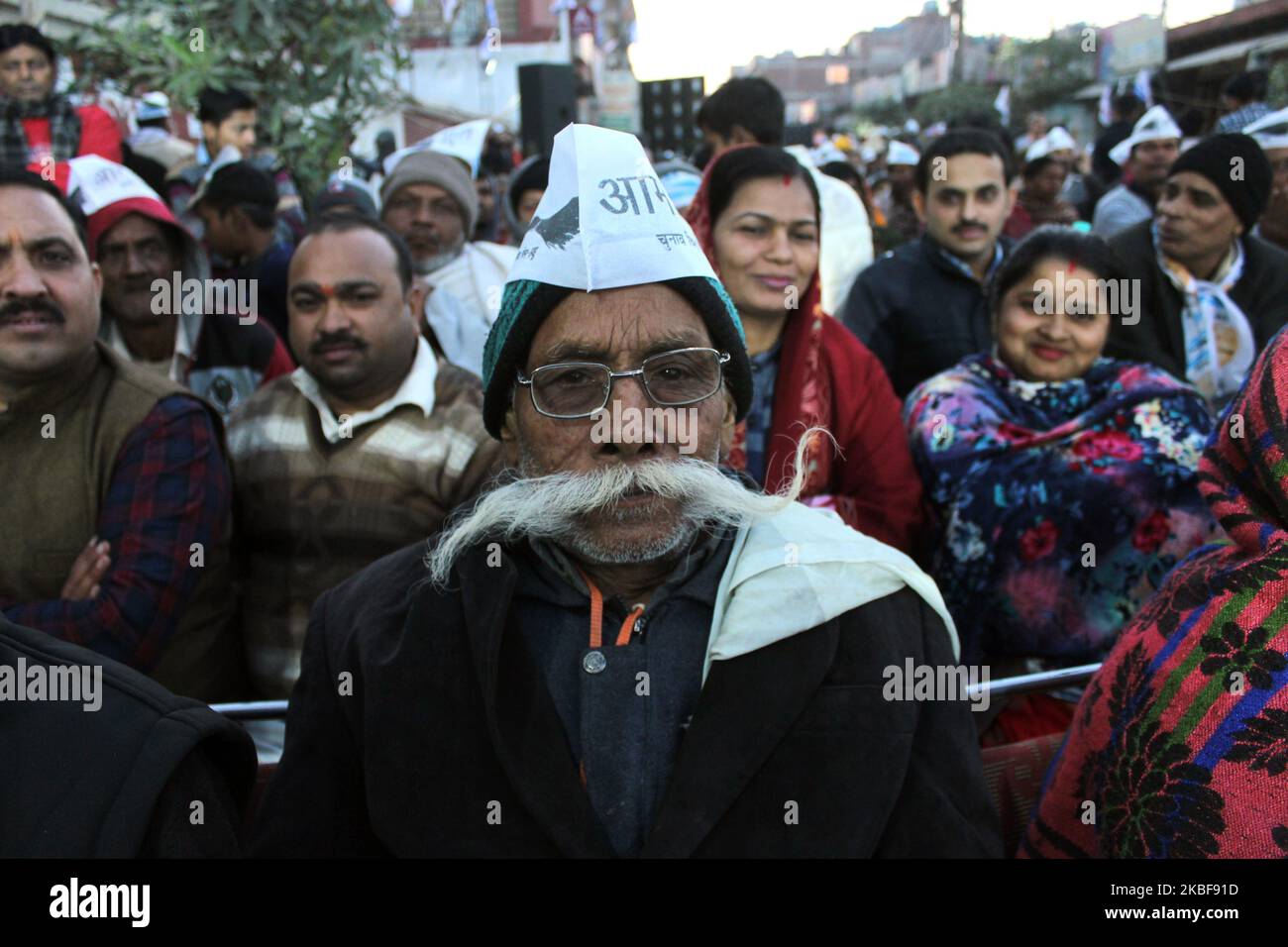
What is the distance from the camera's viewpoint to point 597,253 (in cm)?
194

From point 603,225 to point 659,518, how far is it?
0.54 metres

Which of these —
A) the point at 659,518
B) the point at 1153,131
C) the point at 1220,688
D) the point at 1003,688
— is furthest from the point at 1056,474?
the point at 1153,131

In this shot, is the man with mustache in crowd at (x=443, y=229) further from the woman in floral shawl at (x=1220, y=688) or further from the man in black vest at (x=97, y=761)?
the woman in floral shawl at (x=1220, y=688)

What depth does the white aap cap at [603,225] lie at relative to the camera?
1.94 meters

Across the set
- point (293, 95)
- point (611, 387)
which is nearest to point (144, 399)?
point (611, 387)

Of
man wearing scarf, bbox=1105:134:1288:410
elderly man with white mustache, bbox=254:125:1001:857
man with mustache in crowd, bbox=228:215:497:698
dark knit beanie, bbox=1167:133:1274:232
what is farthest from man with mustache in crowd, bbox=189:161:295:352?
dark knit beanie, bbox=1167:133:1274:232

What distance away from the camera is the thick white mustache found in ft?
6.12

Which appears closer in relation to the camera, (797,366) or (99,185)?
(797,366)

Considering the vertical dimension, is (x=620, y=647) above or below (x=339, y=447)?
below

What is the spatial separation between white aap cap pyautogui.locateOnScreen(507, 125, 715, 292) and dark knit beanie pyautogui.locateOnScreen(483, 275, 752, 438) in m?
0.02

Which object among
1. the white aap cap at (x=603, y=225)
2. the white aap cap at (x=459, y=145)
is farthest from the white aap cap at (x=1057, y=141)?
the white aap cap at (x=603, y=225)

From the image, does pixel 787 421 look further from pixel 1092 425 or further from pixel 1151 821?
pixel 1151 821

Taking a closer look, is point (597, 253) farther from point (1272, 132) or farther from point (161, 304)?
point (1272, 132)
